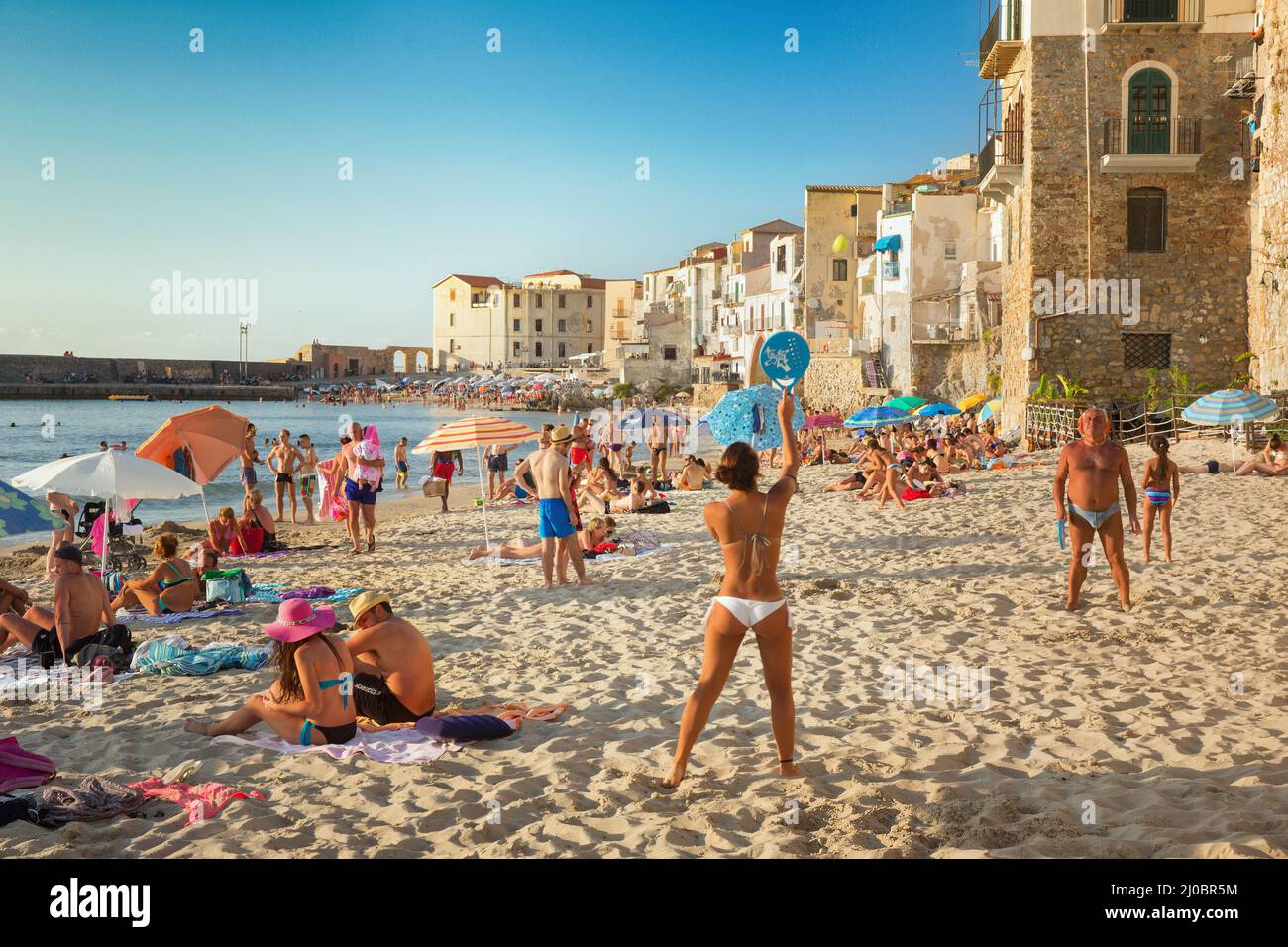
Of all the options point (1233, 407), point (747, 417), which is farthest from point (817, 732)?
point (747, 417)

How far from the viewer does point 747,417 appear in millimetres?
16453

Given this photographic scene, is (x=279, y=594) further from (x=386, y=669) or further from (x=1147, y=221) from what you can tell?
(x=1147, y=221)

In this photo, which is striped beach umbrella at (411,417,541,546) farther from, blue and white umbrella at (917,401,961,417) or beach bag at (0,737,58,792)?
blue and white umbrella at (917,401,961,417)

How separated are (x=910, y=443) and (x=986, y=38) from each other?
35.7 ft

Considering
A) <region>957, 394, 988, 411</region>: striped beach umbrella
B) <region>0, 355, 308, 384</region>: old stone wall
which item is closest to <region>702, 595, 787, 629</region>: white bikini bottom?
<region>957, 394, 988, 411</region>: striped beach umbrella

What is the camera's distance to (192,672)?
256 inches

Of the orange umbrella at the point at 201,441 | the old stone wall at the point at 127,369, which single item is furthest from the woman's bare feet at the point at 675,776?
the old stone wall at the point at 127,369

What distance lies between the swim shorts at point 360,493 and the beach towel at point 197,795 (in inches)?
311

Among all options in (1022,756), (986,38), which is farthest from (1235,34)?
(1022,756)

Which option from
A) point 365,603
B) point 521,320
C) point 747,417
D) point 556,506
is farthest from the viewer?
point 521,320

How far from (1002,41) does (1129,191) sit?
413cm

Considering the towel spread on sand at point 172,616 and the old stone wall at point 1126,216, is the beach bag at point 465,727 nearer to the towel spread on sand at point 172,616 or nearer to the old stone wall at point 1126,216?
the towel spread on sand at point 172,616

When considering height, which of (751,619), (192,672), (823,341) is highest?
(823,341)
